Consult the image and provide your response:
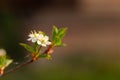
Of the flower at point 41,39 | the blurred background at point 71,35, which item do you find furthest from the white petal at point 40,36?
the blurred background at point 71,35

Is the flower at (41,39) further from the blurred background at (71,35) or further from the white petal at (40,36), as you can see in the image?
the blurred background at (71,35)

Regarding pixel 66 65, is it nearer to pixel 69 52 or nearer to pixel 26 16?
pixel 69 52

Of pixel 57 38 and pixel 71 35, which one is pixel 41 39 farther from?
pixel 71 35

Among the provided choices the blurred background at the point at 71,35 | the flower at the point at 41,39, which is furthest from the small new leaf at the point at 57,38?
the blurred background at the point at 71,35

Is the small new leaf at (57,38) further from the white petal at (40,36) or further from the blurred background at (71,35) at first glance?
the blurred background at (71,35)

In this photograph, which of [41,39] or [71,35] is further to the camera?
[71,35]

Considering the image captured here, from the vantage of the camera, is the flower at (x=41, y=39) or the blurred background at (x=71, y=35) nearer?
the flower at (x=41, y=39)

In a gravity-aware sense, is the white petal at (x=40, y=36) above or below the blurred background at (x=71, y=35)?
below

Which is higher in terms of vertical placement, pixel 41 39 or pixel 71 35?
pixel 71 35

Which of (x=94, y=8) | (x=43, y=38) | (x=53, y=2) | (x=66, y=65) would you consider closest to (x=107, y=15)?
(x=94, y=8)

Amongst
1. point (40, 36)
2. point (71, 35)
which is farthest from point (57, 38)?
point (71, 35)
